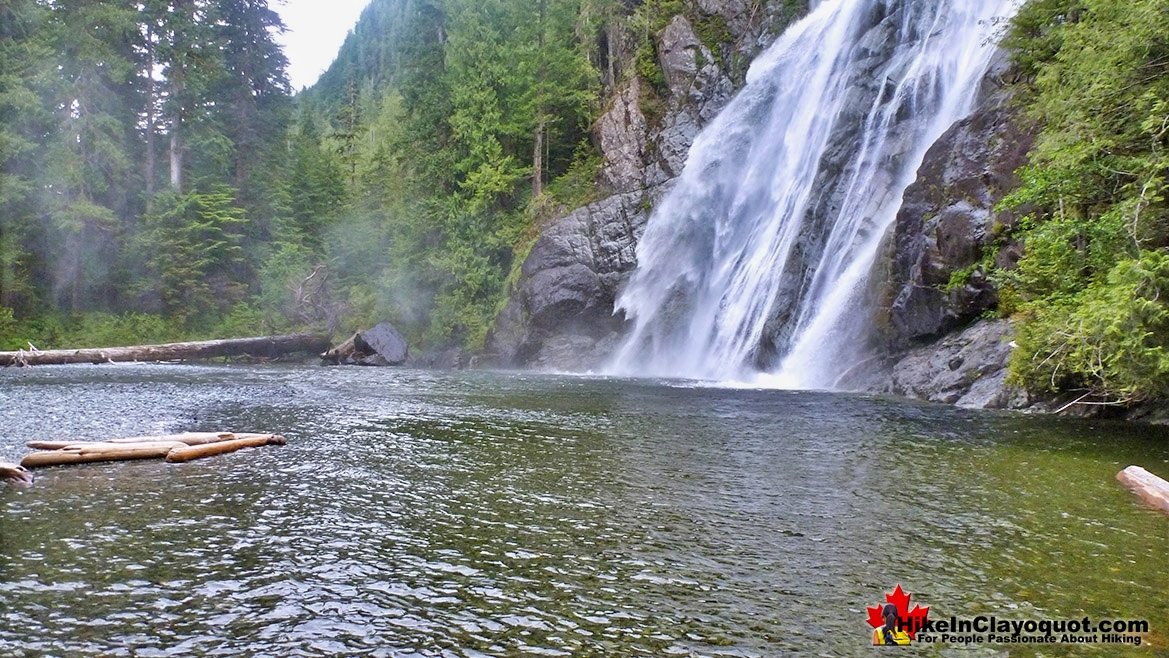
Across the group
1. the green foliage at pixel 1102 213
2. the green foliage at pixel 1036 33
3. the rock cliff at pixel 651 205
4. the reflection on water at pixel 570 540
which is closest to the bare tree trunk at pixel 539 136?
the rock cliff at pixel 651 205

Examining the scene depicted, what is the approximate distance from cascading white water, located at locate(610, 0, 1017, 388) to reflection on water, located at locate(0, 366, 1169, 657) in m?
10.1

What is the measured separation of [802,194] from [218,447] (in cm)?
2068

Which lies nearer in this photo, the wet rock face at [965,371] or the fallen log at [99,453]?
the fallen log at [99,453]

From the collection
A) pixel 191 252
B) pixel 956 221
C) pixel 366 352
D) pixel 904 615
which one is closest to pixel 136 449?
pixel 904 615

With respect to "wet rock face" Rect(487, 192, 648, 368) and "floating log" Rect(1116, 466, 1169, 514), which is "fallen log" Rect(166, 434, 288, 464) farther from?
"wet rock face" Rect(487, 192, 648, 368)

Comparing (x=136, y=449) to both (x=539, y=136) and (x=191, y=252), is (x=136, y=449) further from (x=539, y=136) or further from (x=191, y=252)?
(x=191, y=252)

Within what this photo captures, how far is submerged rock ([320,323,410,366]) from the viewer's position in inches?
1332

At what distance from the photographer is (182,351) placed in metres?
31.1

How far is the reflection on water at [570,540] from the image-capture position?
4.18 metres

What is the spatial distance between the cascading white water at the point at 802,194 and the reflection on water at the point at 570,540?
33.0 ft

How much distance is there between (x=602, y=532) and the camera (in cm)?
612

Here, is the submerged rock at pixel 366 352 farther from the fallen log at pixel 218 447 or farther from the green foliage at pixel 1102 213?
the green foliage at pixel 1102 213

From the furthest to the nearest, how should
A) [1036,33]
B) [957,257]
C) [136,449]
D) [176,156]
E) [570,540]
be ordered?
1. [176,156]
2. [1036,33]
3. [957,257]
4. [136,449]
5. [570,540]

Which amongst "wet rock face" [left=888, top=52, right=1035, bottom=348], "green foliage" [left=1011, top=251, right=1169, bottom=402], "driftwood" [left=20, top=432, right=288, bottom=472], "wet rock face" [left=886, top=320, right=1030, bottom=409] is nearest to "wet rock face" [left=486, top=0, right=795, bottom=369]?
"wet rock face" [left=888, top=52, right=1035, bottom=348]
